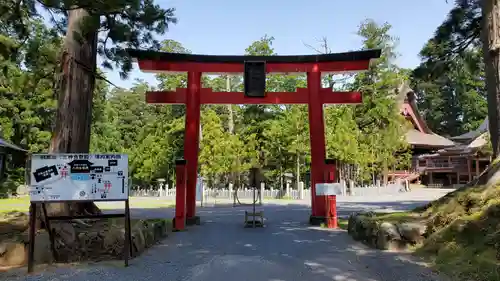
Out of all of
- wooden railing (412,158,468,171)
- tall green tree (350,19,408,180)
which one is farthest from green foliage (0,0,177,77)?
wooden railing (412,158,468,171)

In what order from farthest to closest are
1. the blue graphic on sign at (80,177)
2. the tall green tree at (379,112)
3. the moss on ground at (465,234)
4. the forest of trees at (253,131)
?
1. the tall green tree at (379,112)
2. the forest of trees at (253,131)
3. the blue graphic on sign at (80,177)
4. the moss on ground at (465,234)

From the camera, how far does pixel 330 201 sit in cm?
1113

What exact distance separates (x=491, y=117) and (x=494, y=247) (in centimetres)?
378

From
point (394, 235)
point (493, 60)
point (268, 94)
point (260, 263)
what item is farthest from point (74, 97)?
point (493, 60)

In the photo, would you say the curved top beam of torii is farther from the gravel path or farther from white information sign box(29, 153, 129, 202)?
white information sign box(29, 153, 129, 202)

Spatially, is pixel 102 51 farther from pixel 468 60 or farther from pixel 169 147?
pixel 169 147

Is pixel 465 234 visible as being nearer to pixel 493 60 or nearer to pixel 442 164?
pixel 493 60

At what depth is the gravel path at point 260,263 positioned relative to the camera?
17.9ft

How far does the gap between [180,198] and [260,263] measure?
525cm

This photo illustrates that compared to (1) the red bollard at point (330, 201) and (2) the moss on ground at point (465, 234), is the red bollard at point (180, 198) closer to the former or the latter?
Answer: (1) the red bollard at point (330, 201)

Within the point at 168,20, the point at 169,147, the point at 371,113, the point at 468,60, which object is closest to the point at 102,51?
the point at 168,20

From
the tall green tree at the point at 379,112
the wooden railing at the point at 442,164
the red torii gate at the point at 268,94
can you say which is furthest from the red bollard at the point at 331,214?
the wooden railing at the point at 442,164

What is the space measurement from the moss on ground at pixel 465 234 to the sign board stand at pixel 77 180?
15.6ft

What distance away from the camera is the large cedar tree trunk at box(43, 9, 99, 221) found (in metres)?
8.10
